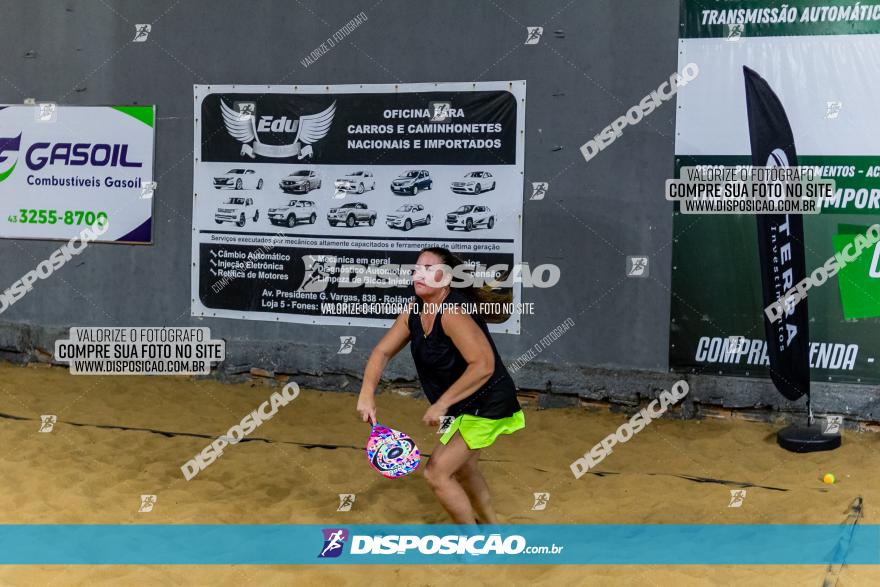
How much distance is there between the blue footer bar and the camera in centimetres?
546

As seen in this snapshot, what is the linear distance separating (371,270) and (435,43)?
229 cm

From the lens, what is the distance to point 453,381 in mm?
5574

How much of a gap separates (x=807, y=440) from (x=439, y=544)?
3.51 meters

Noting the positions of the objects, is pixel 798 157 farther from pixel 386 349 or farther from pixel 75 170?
pixel 75 170

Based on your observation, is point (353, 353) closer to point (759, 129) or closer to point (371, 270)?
point (371, 270)

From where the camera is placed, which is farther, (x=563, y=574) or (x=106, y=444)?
(x=106, y=444)

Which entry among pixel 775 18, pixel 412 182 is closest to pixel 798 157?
pixel 775 18

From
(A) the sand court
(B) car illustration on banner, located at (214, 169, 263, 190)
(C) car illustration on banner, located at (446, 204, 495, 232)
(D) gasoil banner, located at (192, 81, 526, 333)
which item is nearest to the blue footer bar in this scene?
(A) the sand court

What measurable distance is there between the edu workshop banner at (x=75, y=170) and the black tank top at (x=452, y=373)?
555cm

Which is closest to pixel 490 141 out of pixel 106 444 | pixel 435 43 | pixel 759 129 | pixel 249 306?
pixel 435 43

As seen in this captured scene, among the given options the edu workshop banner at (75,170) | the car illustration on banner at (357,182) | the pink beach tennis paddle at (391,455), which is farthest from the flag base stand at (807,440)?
the edu workshop banner at (75,170)

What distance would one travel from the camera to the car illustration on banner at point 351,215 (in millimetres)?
9344

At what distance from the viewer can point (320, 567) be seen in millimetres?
5406

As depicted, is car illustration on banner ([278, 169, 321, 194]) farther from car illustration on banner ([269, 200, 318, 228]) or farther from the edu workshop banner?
the edu workshop banner
